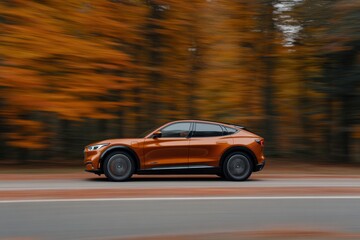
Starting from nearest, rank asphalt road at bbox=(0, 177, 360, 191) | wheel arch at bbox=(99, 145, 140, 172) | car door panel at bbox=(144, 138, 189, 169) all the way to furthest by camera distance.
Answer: asphalt road at bbox=(0, 177, 360, 191), wheel arch at bbox=(99, 145, 140, 172), car door panel at bbox=(144, 138, 189, 169)

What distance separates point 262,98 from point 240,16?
372cm

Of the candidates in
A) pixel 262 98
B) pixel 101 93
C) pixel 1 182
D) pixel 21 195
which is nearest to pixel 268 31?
pixel 262 98

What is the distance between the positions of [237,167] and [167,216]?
5.16m

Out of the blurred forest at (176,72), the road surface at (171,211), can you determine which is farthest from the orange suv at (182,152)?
the blurred forest at (176,72)

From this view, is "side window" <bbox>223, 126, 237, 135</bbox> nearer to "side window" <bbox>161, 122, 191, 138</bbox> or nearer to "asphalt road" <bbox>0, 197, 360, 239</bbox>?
"side window" <bbox>161, 122, 191, 138</bbox>

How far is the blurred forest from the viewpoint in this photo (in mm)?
15898

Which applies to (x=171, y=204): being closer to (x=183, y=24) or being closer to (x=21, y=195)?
(x=21, y=195)

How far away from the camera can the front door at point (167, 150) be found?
40.4 feet

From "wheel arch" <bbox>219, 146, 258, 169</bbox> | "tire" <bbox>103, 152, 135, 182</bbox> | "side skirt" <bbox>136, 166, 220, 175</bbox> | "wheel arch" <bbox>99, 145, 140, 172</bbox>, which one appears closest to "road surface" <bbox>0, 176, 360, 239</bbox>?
"tire" <bbox>103, 152, 135, 182</bbox>

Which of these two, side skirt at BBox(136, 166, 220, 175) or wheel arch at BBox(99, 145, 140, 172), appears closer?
wheel arch at BBox(99, 145, 140, 172)

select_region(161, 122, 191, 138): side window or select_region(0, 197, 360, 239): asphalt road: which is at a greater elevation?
select_region(161, 122, 191, 138): side window

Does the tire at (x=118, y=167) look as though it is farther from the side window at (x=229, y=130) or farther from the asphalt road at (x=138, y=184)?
the side window at (x=229, y=130)

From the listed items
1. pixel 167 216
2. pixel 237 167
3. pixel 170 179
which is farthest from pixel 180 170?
pixel 167 216

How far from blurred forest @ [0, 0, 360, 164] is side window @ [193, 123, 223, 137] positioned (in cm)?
487
